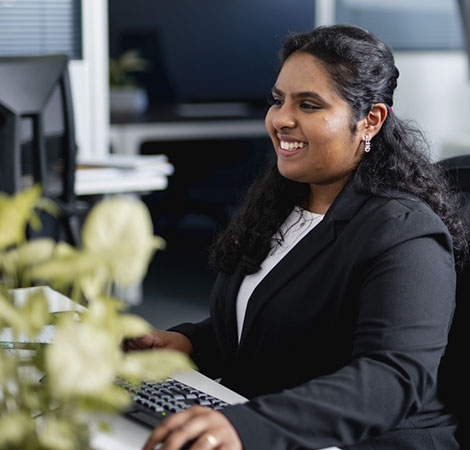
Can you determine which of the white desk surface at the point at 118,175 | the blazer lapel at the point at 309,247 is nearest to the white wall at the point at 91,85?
the white desk surface at the point at 118,175

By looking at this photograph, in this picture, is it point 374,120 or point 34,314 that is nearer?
point 34,314

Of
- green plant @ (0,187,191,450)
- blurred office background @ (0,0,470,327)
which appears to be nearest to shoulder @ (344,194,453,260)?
green plant @ (0,187,191,450)

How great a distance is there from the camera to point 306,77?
1.41 metres

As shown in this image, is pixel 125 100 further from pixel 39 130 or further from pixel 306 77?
pixel 306 77

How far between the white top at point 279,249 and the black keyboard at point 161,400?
30cm

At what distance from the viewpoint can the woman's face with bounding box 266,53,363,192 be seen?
55.5 inches

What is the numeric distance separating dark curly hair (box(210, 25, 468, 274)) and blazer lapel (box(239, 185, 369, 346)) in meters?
0.03

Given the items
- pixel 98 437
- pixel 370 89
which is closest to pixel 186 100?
pixel 370 89

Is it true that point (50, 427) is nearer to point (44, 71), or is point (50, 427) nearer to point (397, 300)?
point (397, 300)

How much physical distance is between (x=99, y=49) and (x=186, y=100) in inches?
88.5

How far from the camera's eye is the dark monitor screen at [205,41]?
19.2 feet

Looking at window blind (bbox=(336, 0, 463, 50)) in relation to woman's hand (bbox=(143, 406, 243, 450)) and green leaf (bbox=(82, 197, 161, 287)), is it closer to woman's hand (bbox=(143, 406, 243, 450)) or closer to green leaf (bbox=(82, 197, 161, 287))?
woman's hand (bbox=(143, 406, 243, 450))

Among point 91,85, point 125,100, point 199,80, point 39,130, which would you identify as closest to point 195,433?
point 39,130

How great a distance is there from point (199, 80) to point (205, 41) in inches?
10.3
